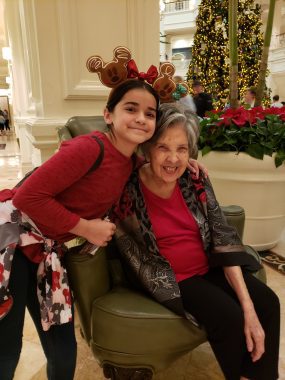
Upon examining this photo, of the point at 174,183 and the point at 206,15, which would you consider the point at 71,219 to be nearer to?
the point at 174,183

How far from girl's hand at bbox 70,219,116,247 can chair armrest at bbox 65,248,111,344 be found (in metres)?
0.09

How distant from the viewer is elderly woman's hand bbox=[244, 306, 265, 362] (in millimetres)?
1095

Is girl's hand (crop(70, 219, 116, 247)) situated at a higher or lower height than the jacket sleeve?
higher

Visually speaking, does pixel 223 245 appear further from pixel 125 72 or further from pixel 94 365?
pixel 94 365

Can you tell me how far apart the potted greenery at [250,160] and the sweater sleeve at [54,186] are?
1.47m

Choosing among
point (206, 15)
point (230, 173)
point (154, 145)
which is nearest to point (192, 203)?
point (154, 145)

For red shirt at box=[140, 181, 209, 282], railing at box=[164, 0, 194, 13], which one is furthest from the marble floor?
railing at box=[164, 0, 194, 13]

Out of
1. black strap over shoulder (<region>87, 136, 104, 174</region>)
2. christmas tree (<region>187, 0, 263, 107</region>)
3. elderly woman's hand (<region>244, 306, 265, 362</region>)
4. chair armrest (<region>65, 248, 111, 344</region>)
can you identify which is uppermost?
christmas tree (<region>187, 0, 263, 107</region>)

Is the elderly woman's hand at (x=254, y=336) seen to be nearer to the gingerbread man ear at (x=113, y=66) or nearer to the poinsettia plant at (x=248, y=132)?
the gingerbread man ear at (x=113, y=66)

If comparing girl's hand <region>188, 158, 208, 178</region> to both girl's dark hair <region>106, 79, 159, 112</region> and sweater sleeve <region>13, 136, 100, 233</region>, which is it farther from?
sweater sleeve <region>13, 136, 100, 233</region>

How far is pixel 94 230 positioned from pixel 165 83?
23.5 inches

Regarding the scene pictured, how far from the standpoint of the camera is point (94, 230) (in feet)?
3.42

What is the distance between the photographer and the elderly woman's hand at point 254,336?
3.59 feet

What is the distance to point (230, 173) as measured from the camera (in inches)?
90.4
